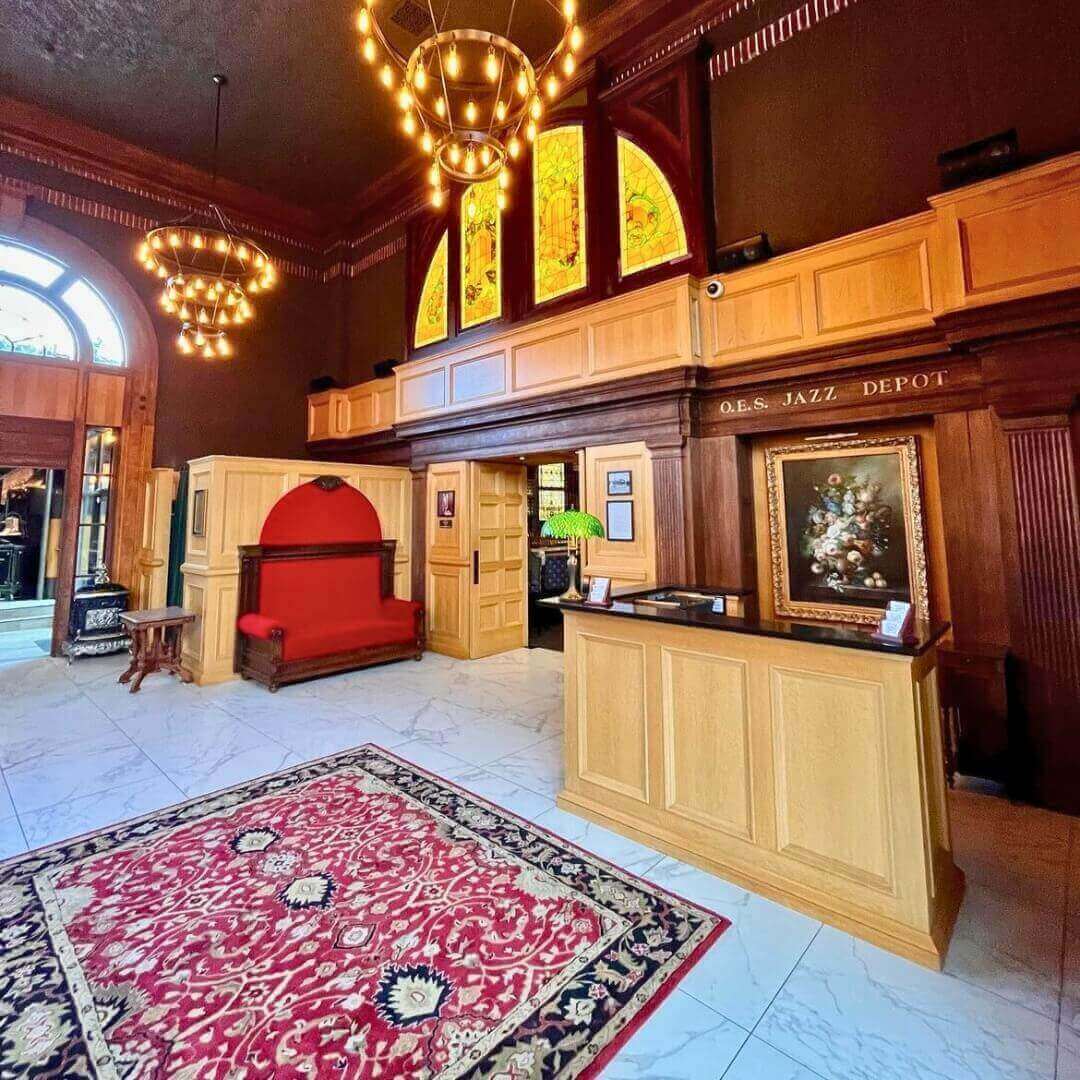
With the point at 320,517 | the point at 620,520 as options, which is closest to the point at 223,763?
the point at 320,517

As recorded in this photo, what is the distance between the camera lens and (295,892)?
221 cm

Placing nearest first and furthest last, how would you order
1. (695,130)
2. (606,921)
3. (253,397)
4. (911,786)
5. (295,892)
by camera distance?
(911,786) → (606,921) → (295,892) → (695,130) → (253,397)

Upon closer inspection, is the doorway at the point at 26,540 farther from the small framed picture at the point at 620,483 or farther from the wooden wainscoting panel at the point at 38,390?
the small framed picture at the point at 620,483

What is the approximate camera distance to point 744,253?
13.9 feet

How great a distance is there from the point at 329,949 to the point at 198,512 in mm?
5153

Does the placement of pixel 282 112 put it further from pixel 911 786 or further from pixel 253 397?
pixel 911 786

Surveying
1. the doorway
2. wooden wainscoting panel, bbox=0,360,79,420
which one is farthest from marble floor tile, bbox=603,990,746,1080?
the doorway

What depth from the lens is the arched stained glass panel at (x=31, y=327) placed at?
259 inches

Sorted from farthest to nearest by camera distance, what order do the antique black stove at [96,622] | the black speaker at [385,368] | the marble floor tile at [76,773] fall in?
the black speaker at [385,368], the antique black stove at [96,622], the marble floor tile at [76,773]

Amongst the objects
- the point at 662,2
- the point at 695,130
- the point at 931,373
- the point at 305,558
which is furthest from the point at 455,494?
the point at 662,2

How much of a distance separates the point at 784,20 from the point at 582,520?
4.74m

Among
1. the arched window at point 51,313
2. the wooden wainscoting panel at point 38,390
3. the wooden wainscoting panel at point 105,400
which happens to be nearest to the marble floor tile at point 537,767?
the wooden wainscoting panel at point 105,400

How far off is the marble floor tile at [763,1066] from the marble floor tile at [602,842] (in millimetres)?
803

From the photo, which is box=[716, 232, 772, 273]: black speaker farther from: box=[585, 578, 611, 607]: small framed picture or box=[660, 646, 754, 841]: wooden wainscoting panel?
box=[660, 646, 754, 841]: wooden wainscoting panel
